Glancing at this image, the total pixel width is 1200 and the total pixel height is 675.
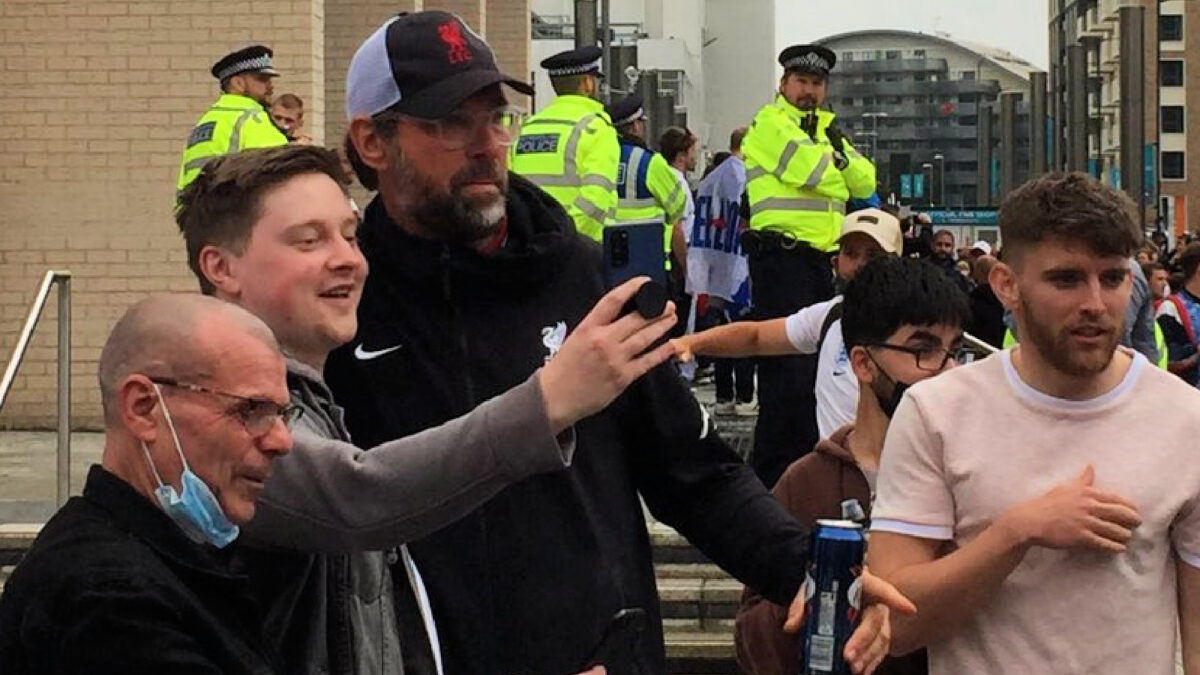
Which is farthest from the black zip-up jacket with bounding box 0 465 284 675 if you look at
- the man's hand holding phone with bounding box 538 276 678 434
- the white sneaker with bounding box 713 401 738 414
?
the white sneaker with bounding box 713 401 738 414

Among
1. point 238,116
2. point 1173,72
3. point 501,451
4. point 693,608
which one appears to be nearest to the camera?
point 501,451

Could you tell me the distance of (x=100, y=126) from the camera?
15.3 meters

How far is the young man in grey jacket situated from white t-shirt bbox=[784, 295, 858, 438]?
4.24m

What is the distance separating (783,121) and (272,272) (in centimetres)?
841

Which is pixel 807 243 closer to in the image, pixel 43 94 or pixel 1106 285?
pixel 43 94

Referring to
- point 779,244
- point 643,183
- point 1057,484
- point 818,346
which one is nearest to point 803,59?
point 779,244

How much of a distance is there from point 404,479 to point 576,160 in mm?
8047

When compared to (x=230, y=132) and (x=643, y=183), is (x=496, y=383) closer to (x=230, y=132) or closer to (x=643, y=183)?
(x=230, y=132)

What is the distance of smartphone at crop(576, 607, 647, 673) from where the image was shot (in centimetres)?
389

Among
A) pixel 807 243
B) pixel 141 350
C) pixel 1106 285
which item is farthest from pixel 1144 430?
pixel 807 243

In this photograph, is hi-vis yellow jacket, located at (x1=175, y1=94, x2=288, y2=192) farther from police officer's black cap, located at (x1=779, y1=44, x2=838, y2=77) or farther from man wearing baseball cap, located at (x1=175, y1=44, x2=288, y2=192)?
police officer's black cap, located at (x1=779, y1=44, x2=838, y2=77)

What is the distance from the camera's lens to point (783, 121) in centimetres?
1179

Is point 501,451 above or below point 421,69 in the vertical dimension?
below

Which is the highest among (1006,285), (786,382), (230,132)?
(230,132)
